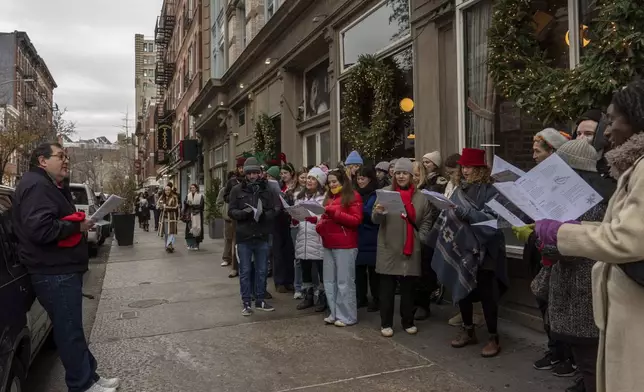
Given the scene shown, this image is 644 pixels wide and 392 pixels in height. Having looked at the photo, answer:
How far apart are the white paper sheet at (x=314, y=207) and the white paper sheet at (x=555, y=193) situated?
11.7ft

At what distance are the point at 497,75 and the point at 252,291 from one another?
423cm

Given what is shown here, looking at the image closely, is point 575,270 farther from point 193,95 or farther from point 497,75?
point 193,95

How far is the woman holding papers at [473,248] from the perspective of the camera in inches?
191

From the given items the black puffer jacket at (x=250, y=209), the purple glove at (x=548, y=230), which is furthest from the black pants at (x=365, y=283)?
the purple glove at (x=548, y=230)

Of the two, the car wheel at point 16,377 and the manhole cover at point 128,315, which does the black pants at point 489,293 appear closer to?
the car wheel at point 16,377

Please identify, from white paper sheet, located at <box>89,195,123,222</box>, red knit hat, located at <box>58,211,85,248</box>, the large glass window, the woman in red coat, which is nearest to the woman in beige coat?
red knit hat, located at <box>58,211,85,248</box>

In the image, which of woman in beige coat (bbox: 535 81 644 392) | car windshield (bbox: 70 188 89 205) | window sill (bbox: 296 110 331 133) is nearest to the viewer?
woman in beige coat (bbox: 535 81 644 392)

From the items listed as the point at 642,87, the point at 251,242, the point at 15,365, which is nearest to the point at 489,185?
the point at 642,87

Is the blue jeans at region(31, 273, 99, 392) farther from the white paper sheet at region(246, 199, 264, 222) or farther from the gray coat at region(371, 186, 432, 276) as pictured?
the gray coat at region(371, 186, 432, 276)

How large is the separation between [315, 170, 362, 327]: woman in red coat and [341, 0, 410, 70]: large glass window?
13.8 feet

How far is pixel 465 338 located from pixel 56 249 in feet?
12.5

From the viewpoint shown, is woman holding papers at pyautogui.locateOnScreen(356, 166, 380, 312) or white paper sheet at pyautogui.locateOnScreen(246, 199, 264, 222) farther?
white paper sheet at pyautogui.locateOnScreen(246, 199, 264, 222)

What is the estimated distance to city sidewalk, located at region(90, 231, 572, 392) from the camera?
4.48 meters

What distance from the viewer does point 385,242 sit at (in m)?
5.83
